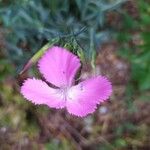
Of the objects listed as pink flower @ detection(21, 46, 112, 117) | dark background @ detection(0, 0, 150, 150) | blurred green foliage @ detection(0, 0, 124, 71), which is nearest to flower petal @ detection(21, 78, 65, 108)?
pink flower @ detection(21, 46, 112, 117)

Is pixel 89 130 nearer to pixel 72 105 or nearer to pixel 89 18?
pixel 89 18

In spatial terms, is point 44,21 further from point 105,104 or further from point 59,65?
point 59,65

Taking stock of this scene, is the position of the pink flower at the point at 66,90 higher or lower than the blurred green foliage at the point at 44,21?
lower

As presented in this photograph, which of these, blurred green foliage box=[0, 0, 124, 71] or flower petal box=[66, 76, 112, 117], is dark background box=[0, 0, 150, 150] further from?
flower petal box=[66, 76, 112, 117]

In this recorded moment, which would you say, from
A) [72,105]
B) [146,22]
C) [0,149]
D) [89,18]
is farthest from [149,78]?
[72,105]

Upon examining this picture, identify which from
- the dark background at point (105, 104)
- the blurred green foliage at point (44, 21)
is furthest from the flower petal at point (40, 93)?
the dark background at point (105, 104)

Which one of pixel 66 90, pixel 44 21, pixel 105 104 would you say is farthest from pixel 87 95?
pixel 105 104

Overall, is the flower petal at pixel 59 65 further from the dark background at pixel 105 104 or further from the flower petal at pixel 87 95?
the dark background at pixel 105 104

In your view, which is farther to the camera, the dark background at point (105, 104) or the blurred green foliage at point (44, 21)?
the dark background at point (105, 104)
